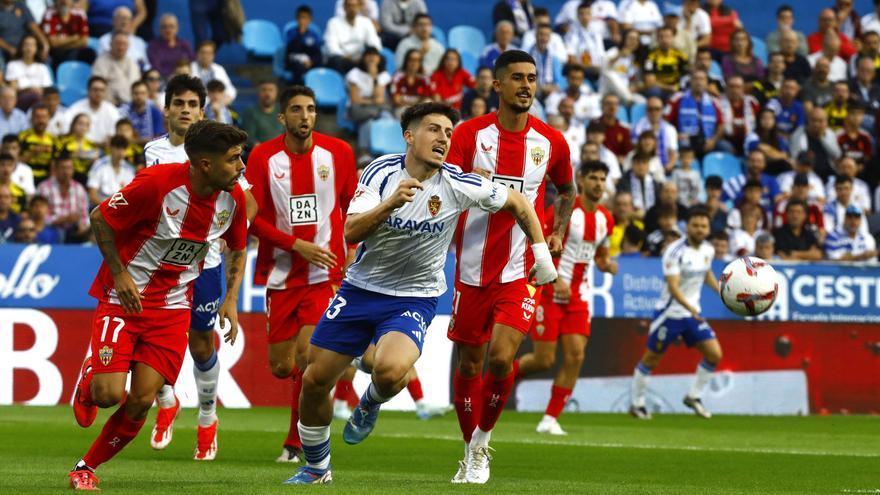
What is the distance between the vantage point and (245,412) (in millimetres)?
16469

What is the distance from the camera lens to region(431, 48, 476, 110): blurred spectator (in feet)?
72.1

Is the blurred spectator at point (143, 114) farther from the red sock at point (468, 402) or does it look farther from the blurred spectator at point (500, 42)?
the red sock at point (468, 402)

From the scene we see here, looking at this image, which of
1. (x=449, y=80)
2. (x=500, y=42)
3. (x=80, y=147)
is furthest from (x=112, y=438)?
(x=500, y=42)

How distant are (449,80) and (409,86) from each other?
2.31ft

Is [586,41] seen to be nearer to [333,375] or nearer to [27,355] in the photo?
[27,355]

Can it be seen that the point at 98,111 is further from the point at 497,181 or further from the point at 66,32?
the point at 497,181

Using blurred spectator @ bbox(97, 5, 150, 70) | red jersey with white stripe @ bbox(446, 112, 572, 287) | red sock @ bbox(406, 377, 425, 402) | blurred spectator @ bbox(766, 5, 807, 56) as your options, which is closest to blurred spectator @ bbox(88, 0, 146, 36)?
blurred spectator @ bbox(97, 5, 150, 70)

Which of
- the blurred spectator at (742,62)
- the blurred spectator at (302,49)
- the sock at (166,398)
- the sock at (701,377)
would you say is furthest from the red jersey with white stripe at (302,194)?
the blurred spectator at (742,62)

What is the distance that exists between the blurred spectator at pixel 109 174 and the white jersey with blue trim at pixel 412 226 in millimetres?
10439

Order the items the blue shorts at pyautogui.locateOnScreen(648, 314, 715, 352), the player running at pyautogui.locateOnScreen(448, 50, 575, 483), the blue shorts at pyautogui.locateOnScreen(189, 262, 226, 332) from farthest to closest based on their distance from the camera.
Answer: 1. the blue shorts at pyautogui.locateOnScreen(648, 314, 715, 352)
2. the blue shorts at pyautogui.locateOnScreen(189, 262, 226, 332)
3. the player running at pyautogui.locateOnScreen(448, 50, 575, 483)

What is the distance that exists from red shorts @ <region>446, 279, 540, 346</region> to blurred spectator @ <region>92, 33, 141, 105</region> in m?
12.2

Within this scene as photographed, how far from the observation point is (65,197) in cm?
Answer: 1834

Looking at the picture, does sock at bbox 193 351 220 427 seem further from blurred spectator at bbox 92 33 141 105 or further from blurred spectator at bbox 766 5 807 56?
blurred spectator at bbox 766 5 807 56

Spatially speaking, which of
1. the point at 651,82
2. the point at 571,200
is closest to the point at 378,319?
the point at 571,200
